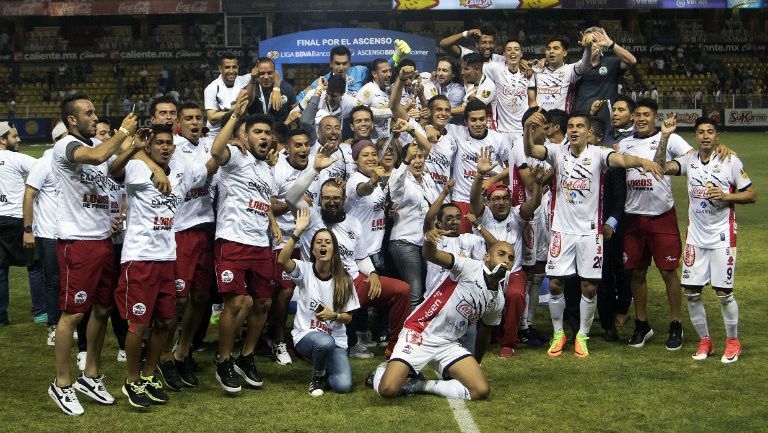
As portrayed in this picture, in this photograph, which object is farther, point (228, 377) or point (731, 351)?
point (731, 351)

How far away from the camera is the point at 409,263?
34.3 ft

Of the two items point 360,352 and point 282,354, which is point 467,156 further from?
point 282,354

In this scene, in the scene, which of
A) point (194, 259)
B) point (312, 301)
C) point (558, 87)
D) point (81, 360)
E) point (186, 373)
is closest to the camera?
point (312, 301)

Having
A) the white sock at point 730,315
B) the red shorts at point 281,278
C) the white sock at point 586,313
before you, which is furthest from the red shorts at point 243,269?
the white sock at point 730,315

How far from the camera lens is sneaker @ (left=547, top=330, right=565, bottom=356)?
1010 cm

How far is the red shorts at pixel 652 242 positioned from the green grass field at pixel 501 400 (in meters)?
0.88

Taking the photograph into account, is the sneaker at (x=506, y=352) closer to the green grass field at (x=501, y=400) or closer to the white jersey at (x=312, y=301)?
the green grass field at (x=501, y=400)

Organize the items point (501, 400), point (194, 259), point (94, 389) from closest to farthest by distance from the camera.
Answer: point (94, 389), point (501, 400), point (194, 259)

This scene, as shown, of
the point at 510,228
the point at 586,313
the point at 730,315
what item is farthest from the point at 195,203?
the point at 730,315

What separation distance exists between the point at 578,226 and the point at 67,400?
204 inches

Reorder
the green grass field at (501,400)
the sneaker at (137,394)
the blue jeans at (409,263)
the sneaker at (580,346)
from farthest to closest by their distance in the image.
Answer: the blue jeans at (409,263), the sneaker at (580,346), the sneaker at (137,394), the green grass field at (501,400)

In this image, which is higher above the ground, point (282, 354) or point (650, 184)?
point (650, 184)

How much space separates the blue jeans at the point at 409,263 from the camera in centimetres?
1041

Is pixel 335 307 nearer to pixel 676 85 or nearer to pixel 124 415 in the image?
pixel 124 415
